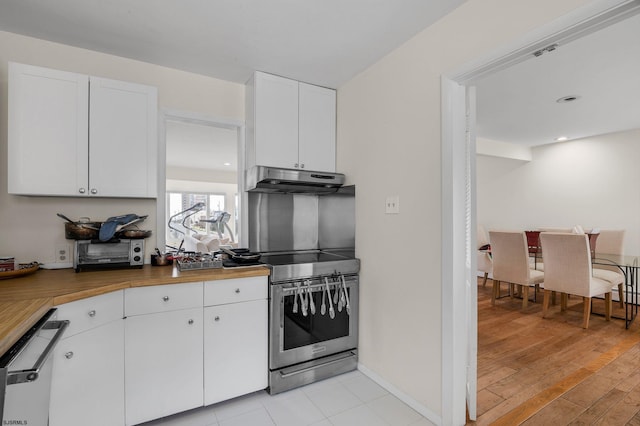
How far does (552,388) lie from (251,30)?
3222mm

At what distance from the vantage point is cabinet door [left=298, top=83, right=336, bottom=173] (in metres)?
2.62

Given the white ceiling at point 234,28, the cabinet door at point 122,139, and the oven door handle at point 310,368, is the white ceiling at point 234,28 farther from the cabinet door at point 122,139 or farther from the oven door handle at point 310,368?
the oven door handle at point 310,368

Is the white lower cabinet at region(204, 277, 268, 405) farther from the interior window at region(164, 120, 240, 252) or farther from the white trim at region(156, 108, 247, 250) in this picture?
the interior window at region(164, 120, 240, 252)

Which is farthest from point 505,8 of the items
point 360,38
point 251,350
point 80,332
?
point 80,332

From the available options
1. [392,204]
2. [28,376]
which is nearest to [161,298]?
[28,376]

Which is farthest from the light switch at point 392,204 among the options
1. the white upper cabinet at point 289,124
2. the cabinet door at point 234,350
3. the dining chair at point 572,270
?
the dining chair at point 572,270

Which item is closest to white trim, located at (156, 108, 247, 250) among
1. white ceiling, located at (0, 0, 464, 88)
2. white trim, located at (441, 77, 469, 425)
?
white ceiling, located at (0, 0, 464, 88)

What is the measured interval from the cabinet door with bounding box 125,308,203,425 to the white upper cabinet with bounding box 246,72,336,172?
1.30m

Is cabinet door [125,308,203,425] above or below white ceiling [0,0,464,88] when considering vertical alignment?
below

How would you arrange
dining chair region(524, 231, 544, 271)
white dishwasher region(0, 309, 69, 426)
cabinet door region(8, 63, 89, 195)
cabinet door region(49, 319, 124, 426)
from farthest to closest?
dining chair region(524, 231, 544, 271)
cabinet door region(8, 63, 89, 195)
cabinet door region(49, 319, 124, 426)
white dishwasher region(0, 309, 69, 426)

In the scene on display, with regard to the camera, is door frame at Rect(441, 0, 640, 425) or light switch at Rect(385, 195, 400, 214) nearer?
door frame at Rect(441, 0, 640, 425)

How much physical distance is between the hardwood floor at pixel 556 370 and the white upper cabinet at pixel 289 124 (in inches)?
84.8

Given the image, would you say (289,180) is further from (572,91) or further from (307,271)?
(572,91)

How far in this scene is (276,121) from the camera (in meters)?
2.50
